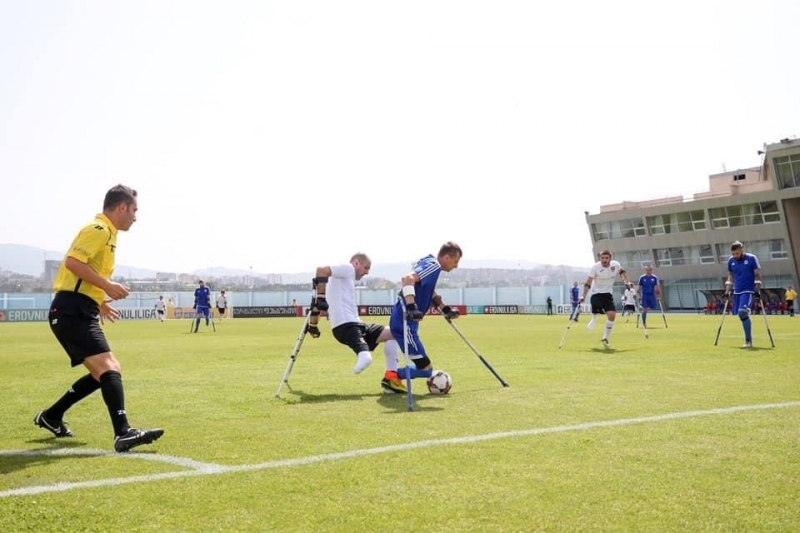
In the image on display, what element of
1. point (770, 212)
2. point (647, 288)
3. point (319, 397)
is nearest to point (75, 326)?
point (319, 397)

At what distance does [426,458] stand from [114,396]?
270 cm

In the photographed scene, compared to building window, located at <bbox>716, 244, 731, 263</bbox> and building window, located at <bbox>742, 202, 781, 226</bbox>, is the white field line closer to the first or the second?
building window, located at <bbox>742, 202, 781, 226</bbox>

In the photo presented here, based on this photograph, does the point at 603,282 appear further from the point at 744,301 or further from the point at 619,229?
the point at 619,229

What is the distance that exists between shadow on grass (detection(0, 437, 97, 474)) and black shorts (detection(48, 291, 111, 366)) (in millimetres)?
734

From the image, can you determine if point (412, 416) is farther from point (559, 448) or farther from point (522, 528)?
point (522, 528)

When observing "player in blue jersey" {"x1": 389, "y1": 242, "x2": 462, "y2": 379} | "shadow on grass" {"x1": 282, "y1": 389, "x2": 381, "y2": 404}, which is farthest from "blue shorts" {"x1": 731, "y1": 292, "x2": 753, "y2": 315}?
"shadow on grass" {"x1": 282, "y1": 389, "x2": 381, "y2": 404}

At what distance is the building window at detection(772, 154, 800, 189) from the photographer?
67.5 meters

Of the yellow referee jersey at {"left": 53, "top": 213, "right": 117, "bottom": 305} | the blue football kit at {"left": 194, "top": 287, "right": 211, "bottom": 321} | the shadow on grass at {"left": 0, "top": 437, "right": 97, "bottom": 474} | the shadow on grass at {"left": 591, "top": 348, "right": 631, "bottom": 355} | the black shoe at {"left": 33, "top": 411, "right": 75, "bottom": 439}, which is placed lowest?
the shadow on grass at {"left": 591, "top": 348, "right": 631, "bottom": 355}

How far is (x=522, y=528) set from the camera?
3.98 m

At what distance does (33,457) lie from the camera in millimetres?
6090

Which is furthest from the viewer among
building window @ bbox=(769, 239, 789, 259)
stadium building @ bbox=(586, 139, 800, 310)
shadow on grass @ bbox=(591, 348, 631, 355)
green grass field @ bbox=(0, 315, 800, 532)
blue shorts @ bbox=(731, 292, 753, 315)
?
building window @ bbox=(769, 239, 789, 259)

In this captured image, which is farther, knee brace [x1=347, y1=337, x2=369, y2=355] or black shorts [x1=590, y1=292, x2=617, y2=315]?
black shorts [x1=590, y1=292, x2=617, y2=315]

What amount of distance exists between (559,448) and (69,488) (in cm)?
348

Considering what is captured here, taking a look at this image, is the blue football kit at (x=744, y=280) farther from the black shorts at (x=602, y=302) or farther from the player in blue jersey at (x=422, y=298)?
the player in blue jersey at (x=422, y=298)
